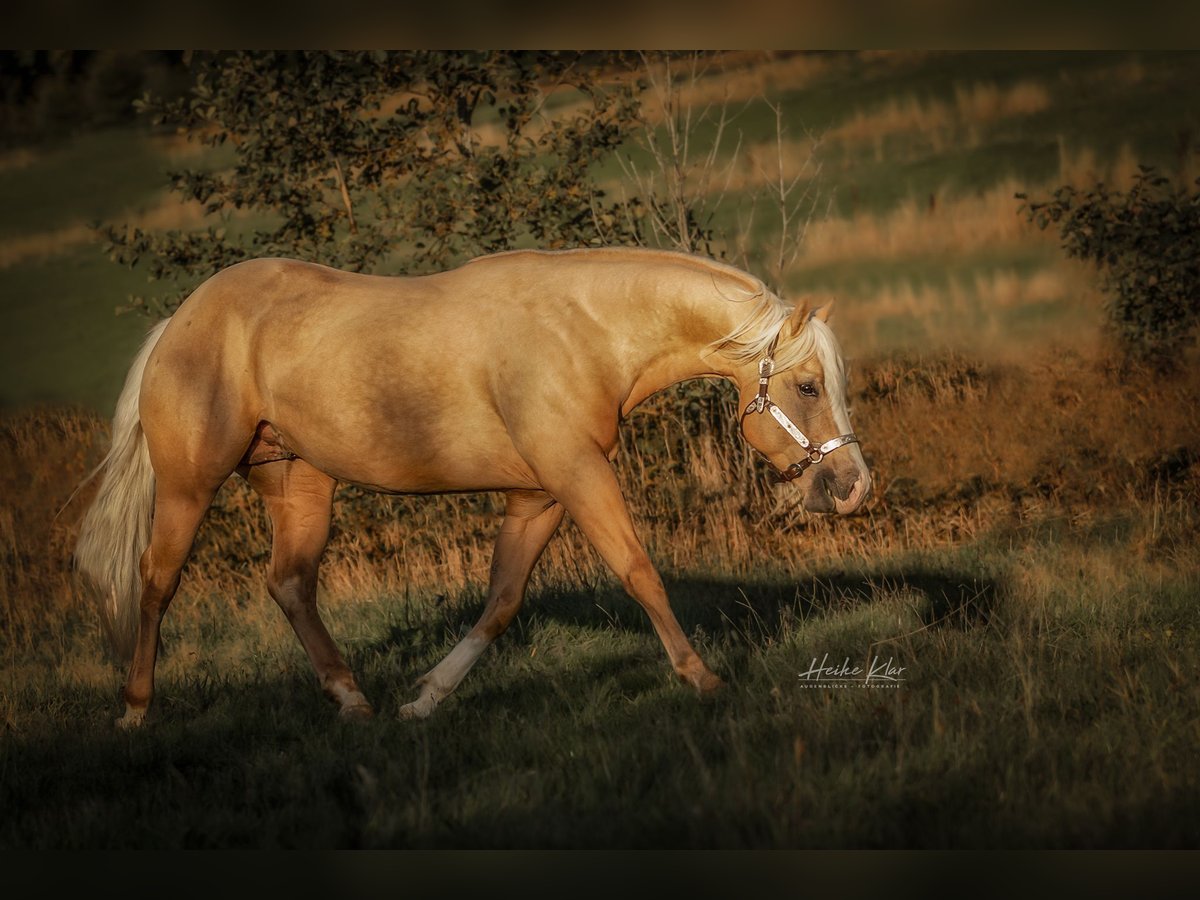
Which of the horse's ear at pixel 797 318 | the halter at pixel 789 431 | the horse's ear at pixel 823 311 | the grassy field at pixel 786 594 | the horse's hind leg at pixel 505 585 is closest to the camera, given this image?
the grassy field at pixel 786 594

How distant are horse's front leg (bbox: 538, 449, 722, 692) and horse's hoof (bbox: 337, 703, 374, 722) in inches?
46.6

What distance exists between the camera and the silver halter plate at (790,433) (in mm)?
4930

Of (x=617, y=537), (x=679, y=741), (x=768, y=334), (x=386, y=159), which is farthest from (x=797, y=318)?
(x=386, y=159)

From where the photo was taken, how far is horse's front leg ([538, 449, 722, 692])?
488cm

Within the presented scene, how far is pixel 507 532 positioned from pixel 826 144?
7055 mm

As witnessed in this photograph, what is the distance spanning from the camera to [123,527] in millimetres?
5691

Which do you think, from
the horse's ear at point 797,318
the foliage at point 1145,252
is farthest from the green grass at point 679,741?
the foliage at point 1145,252

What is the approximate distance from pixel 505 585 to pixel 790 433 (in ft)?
4.41

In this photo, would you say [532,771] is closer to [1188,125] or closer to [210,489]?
[210,489]

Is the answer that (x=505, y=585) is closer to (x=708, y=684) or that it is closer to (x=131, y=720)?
(x=708, y=684)

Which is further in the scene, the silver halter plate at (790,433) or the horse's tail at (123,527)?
the horse's tail at (123,527)

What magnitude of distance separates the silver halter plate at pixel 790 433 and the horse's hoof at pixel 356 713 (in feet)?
→ 6.25

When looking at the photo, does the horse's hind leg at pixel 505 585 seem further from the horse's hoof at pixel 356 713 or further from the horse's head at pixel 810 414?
the horse's head at pixel 810 414

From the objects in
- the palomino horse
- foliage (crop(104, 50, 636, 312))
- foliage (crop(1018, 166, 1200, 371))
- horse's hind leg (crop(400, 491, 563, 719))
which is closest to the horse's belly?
the palomino horse
